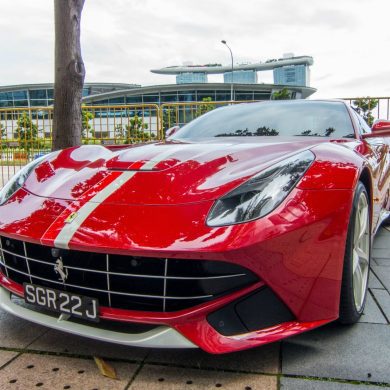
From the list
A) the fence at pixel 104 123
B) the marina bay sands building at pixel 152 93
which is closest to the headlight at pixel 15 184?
the fence at pixel 104 123

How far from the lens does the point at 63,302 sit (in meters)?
1.68

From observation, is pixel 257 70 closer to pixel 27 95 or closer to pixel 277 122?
pixel 27 95

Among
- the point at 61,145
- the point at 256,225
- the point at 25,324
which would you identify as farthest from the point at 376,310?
the point at 61,145

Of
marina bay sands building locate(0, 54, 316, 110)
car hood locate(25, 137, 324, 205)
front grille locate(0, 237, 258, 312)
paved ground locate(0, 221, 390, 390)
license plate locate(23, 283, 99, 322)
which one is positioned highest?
marina bay sands building locate(0, 54, 316, 110)

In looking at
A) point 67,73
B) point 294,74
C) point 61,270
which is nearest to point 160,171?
point 61,270

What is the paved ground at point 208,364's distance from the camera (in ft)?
5.20

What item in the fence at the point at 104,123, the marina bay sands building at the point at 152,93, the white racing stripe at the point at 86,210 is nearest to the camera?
the white racing stripe at the point at 86,210

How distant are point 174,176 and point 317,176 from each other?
0.63 metres

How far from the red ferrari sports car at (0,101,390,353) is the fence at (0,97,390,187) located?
590 centimetres

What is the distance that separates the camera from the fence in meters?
7.96

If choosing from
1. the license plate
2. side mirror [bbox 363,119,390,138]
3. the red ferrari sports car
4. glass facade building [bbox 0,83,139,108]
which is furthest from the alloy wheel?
glass facade building [bbox 0,83,139,108]

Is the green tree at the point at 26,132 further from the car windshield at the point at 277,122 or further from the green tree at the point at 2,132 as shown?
the car windshield at the point at 277,122

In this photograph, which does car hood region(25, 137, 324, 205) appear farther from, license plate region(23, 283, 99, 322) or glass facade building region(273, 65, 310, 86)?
glass facade building region(273, 65, 310, 86)

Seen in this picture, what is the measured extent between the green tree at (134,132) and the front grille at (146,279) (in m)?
6.56
